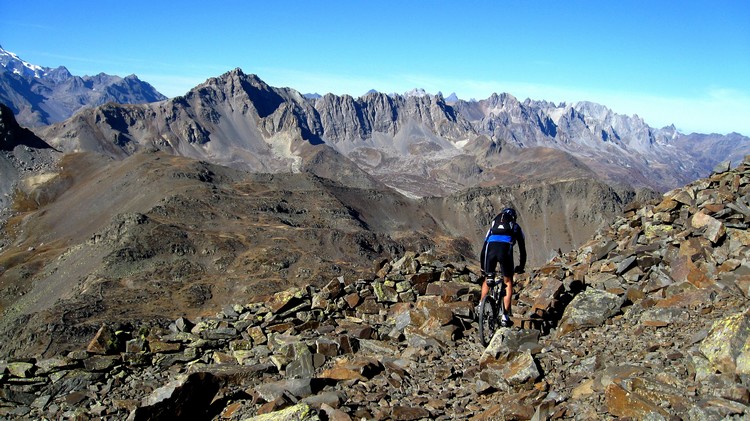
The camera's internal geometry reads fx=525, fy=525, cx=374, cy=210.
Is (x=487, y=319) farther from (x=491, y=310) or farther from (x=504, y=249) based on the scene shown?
(x=504, y=249)

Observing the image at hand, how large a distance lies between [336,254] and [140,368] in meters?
50.0

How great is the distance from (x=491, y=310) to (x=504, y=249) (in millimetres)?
1482

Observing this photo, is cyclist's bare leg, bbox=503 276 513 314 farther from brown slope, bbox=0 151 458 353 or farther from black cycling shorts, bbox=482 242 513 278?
brown slope, bbox=0 151 458 353

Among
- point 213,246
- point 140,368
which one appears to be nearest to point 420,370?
point 140,368

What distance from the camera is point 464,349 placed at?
1205cm

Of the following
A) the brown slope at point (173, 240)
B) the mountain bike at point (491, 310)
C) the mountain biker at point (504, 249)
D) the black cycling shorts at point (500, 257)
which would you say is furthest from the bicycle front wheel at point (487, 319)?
the brown slope at point (173, 240)

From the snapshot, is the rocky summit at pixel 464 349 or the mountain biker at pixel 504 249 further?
the mountain biker at pixel 504 249

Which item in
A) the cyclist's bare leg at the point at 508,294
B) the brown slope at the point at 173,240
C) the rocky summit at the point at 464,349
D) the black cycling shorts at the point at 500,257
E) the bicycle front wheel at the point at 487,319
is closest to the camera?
the rocky summit at the point at 464,349

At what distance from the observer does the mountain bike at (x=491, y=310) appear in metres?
11.6

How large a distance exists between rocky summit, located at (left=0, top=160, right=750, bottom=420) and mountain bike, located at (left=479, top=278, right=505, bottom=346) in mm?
437

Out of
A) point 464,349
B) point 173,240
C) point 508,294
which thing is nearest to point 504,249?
point 508,294

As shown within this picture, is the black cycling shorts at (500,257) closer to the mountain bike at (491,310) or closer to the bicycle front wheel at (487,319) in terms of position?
the mountain bike at (491,310)

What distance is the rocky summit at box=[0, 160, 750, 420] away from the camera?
7.92 m

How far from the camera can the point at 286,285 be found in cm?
5119
